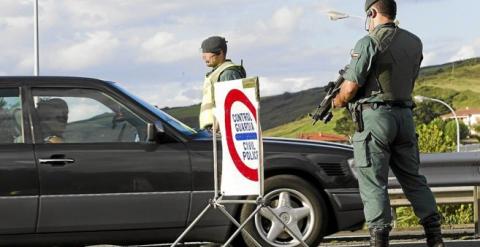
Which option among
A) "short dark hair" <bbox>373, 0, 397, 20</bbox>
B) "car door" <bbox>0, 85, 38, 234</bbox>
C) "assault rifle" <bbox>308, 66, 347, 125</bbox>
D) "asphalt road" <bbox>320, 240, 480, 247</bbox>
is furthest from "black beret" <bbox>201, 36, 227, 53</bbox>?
"short dark hair" <bbox>373, 0, 397, 20</bbox>

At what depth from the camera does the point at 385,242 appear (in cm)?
606

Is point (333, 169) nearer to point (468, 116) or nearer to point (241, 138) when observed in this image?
point (241, 138)

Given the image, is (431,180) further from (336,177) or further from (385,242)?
(385,242)

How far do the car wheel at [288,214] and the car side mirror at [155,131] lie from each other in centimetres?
83

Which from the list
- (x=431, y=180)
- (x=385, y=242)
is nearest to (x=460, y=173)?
(x=431, y=180)

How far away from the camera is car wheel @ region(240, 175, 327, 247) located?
710 centimetres

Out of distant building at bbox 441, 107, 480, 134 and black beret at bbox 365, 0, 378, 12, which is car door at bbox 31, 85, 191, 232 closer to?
black beret at bbox 365, 0, 378, 12

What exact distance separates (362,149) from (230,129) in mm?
861

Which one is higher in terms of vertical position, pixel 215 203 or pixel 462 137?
Answer: pixel 462 137

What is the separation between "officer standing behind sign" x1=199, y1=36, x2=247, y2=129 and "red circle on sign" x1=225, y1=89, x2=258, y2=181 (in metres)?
2.26

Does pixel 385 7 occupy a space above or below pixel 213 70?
below

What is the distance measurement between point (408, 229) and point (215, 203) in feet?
14.4

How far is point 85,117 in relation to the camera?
712 cm

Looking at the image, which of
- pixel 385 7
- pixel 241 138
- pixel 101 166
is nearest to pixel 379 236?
pixel 241 138
